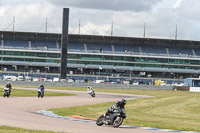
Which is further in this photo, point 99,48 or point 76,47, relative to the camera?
point 99,48

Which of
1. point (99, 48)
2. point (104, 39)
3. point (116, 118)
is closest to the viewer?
point (116, 118)

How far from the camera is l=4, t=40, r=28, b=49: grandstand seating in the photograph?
127 meters

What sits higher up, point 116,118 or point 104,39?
point 104,39

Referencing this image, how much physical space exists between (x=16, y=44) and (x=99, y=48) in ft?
83.9

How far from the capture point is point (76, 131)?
1778cm

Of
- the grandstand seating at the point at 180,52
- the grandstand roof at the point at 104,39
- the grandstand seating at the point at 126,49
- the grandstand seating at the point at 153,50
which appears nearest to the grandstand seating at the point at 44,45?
the grandstand roof at the point at 104,39

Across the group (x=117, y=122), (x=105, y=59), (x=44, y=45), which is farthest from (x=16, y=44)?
(x=117, y=122)

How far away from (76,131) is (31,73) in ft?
347

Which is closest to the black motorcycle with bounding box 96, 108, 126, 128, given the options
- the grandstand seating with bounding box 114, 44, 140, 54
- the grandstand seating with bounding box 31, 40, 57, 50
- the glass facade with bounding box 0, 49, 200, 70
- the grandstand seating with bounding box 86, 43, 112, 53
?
the glass facade with bounding box 0, 49, 200, 70

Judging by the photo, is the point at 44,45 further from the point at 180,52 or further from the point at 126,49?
the point at 180,52

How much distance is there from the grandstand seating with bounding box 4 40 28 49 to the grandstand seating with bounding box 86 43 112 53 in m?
19.5

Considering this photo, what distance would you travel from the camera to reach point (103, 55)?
127125mm

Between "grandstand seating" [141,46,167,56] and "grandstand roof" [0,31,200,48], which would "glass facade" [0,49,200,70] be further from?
"grandstand roof" [0,31,200,48]

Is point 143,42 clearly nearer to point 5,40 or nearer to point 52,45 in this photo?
point 52,45
